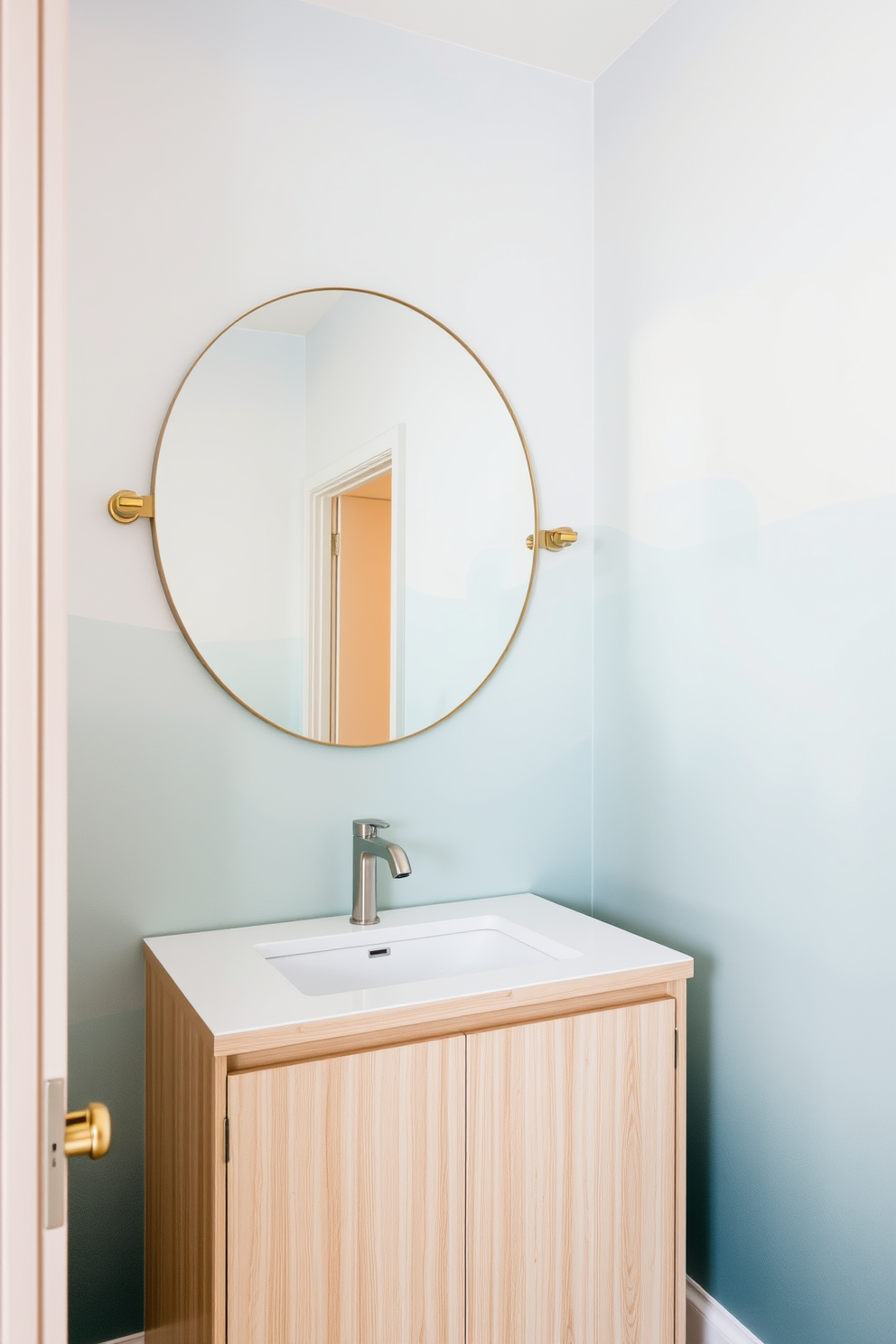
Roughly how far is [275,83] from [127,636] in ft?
3.37

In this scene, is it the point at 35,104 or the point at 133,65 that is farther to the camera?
the point at 133,65

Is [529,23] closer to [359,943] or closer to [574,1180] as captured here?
[359,943]

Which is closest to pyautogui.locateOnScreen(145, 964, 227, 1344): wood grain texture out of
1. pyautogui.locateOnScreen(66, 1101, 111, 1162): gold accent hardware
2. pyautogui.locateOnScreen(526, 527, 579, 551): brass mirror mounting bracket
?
pyautogui.locateOnScreen(66, 1101, 111, 1162): gold accent hardware

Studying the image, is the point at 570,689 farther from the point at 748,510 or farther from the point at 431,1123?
the point at 431,1123

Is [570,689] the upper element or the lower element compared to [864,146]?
lower

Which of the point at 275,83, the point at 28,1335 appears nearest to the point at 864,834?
the point at 28,1335

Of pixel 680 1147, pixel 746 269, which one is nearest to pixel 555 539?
pixel 746 269

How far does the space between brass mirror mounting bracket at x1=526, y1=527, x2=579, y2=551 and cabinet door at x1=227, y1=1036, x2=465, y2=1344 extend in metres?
1.00

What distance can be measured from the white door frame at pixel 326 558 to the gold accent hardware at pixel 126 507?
286 millimetres

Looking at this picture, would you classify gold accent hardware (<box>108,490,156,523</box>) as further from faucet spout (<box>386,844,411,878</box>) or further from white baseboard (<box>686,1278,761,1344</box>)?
white baseboard (<box>686,1278,761,1344</box>)

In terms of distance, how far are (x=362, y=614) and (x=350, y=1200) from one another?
95cm

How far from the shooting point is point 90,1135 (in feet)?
2.30

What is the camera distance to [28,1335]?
67 centimetres

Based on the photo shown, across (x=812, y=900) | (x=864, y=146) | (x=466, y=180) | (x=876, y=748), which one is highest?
(x=466, y=180)
